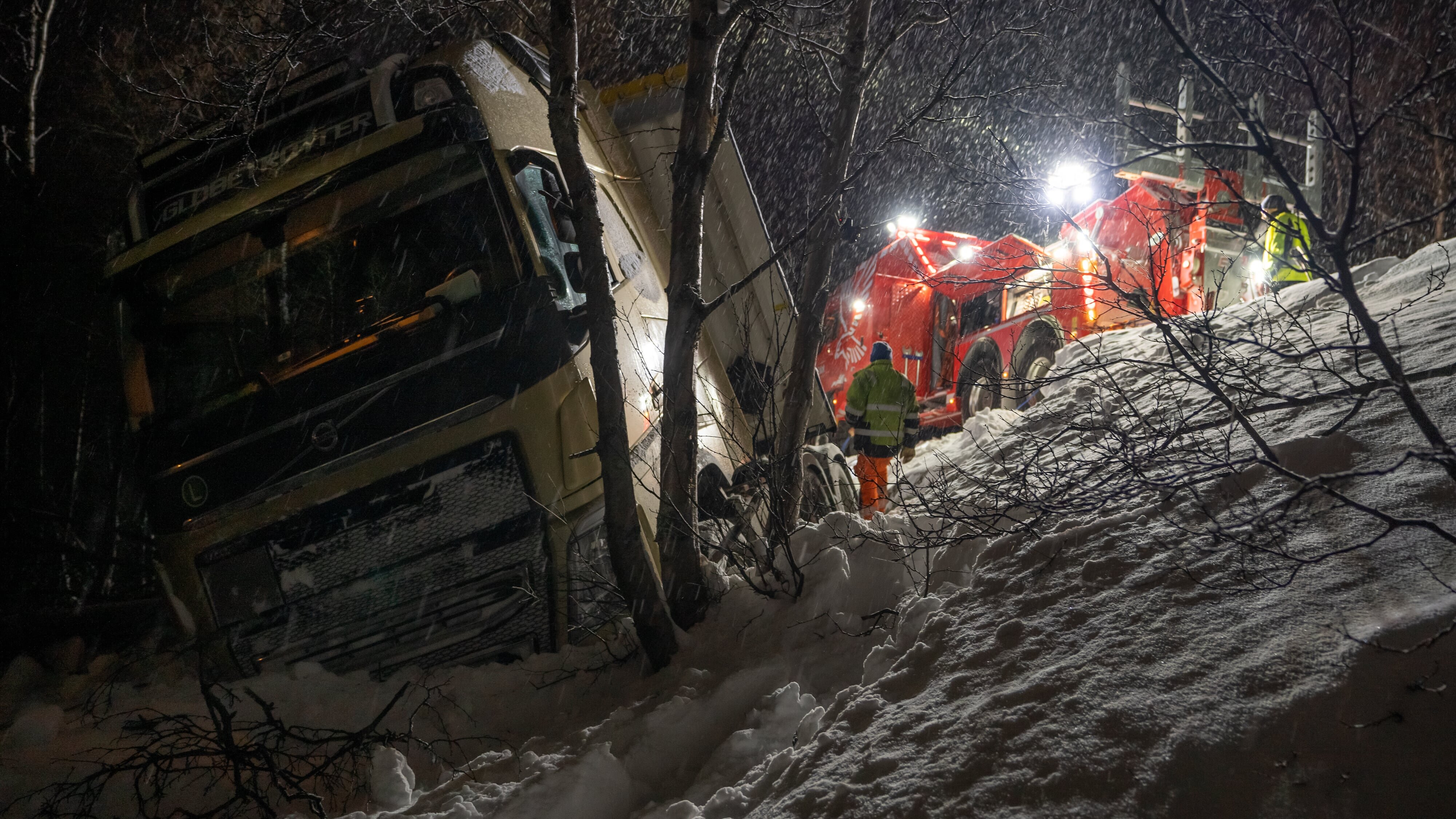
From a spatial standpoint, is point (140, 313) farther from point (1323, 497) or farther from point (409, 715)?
point (1323, 497)

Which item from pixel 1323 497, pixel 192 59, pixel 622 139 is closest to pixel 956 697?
pixel 1323 497

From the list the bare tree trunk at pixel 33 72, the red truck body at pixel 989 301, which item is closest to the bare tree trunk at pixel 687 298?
the red truck body at pixel 989 301

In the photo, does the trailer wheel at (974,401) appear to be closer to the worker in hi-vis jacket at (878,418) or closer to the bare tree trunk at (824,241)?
the worker in hi-vis jacket at (878,418)

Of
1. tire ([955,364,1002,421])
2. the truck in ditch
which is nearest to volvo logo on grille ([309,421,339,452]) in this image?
the truck in ditch

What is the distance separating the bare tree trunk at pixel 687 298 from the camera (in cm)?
376

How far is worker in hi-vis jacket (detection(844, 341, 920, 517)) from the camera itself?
23.3 ft

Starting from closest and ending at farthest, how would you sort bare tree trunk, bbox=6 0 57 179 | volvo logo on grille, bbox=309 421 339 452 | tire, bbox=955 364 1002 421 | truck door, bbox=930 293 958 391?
volvo logo on grille, bbox=309 421 339 452
bare tree trunk, bbox=6 0 57 179
tire, bbox=955 364 1002 421
truck door, bbox=930 293 958 391

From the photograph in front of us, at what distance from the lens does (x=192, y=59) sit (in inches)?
339

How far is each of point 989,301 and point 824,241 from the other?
5.82 meters

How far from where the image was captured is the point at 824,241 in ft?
17.1

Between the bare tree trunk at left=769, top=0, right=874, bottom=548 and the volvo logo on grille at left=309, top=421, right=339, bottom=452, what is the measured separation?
2478mm

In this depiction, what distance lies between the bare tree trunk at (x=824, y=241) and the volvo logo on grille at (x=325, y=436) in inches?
97.6

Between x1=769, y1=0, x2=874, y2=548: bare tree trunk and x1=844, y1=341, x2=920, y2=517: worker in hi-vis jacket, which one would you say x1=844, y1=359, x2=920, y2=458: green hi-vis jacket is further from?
x1=769, y1=0, x2=874, y2=548: bare tree trunk

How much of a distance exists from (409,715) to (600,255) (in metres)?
2.15
